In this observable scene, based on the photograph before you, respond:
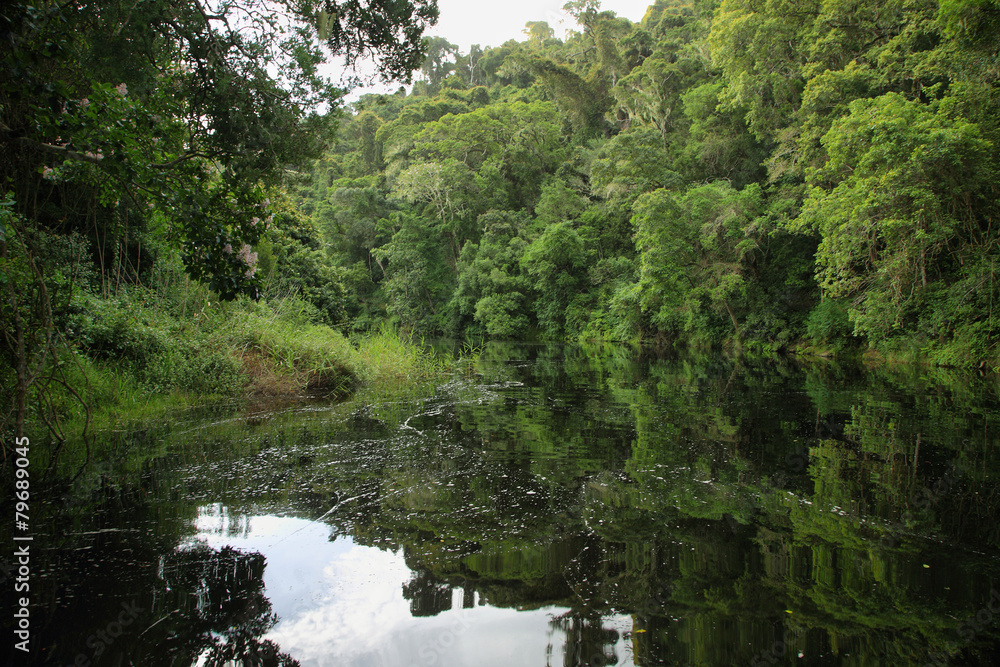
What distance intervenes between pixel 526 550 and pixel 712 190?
20.2m

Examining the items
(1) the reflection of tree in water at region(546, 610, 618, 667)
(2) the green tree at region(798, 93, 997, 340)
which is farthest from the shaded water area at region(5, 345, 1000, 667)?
(2) the green tree at region(798, 93, 997, 340)

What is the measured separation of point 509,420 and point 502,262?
81.4ft

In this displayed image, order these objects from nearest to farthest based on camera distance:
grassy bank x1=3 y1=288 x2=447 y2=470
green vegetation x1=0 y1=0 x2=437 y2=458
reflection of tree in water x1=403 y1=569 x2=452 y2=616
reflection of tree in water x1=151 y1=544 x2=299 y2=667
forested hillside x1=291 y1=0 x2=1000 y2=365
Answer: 1. reflection of tree in water x1=151 y1=544 x2=299 y2=667
2. reflection of tree in water x1=403 y1=569 x2=452 y2=616
3. green vegetation x1=0 y1=0 x2=437 y2=458
4. grassy bank x1=3 y1=288 x2=447 y2=470
5. forested hillside x1=291 y1=0 x2=1000 y2=365

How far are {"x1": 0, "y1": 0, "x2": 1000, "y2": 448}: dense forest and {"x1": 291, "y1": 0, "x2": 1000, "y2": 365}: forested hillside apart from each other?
0.34 ft

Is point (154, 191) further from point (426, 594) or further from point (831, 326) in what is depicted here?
point (831, 326)

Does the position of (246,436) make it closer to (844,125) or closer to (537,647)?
(537,647)

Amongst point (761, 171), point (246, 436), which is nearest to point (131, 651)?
point (246, 436)

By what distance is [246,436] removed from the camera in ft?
17.4

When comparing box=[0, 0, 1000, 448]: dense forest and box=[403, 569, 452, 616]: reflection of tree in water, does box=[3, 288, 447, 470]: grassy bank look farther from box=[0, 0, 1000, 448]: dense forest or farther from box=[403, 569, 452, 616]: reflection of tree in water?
box=[403, 569, 452, 616]: reflection of tree in water

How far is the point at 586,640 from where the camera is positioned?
2.03 meters

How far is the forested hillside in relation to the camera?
11.6m

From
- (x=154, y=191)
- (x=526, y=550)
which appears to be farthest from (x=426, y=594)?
(x=154, y=191)

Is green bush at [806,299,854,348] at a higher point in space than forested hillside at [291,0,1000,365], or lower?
lower

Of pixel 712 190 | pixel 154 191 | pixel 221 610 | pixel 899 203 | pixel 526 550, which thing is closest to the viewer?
pixel 221 610
